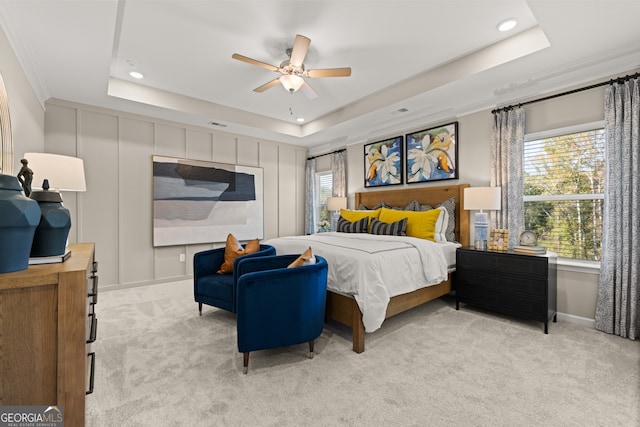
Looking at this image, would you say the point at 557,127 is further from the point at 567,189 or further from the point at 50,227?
the point at 50,227

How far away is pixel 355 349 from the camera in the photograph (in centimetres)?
239

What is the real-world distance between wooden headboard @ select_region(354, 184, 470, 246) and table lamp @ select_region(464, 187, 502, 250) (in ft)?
1.02

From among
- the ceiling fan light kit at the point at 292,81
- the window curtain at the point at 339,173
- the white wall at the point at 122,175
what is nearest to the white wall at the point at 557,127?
the window curtain at the point at 339,173

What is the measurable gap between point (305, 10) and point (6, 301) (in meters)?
2.67

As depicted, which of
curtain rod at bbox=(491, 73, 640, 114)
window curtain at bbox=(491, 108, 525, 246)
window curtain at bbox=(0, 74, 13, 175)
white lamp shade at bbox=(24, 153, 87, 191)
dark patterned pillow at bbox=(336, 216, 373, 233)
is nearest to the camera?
window curtain at bbox=(0, 74, 13, 175)

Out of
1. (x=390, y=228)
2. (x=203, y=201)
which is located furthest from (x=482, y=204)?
(x=203, y=201)

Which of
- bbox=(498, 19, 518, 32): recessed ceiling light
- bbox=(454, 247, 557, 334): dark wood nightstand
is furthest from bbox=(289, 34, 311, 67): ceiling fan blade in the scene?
bbox=(454, 247, 557, 334): dark wood nightstand

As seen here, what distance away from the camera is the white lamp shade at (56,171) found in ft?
7.32

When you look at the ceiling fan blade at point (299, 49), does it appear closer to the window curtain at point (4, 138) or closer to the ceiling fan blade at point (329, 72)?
the ceiling fan blade at point (329, 72)

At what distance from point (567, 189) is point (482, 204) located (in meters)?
0.85

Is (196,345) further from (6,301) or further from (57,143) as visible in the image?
(57,143)

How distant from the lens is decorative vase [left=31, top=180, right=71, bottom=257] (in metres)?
1.16

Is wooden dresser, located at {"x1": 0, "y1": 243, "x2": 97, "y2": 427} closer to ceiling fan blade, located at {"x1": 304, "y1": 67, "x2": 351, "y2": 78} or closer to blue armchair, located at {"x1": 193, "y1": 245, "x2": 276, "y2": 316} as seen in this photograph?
blue armchair, located at {"x1": 193, "y1": 245, "x2": 276, "y2": 316}

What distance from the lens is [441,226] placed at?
3758 millimetres
